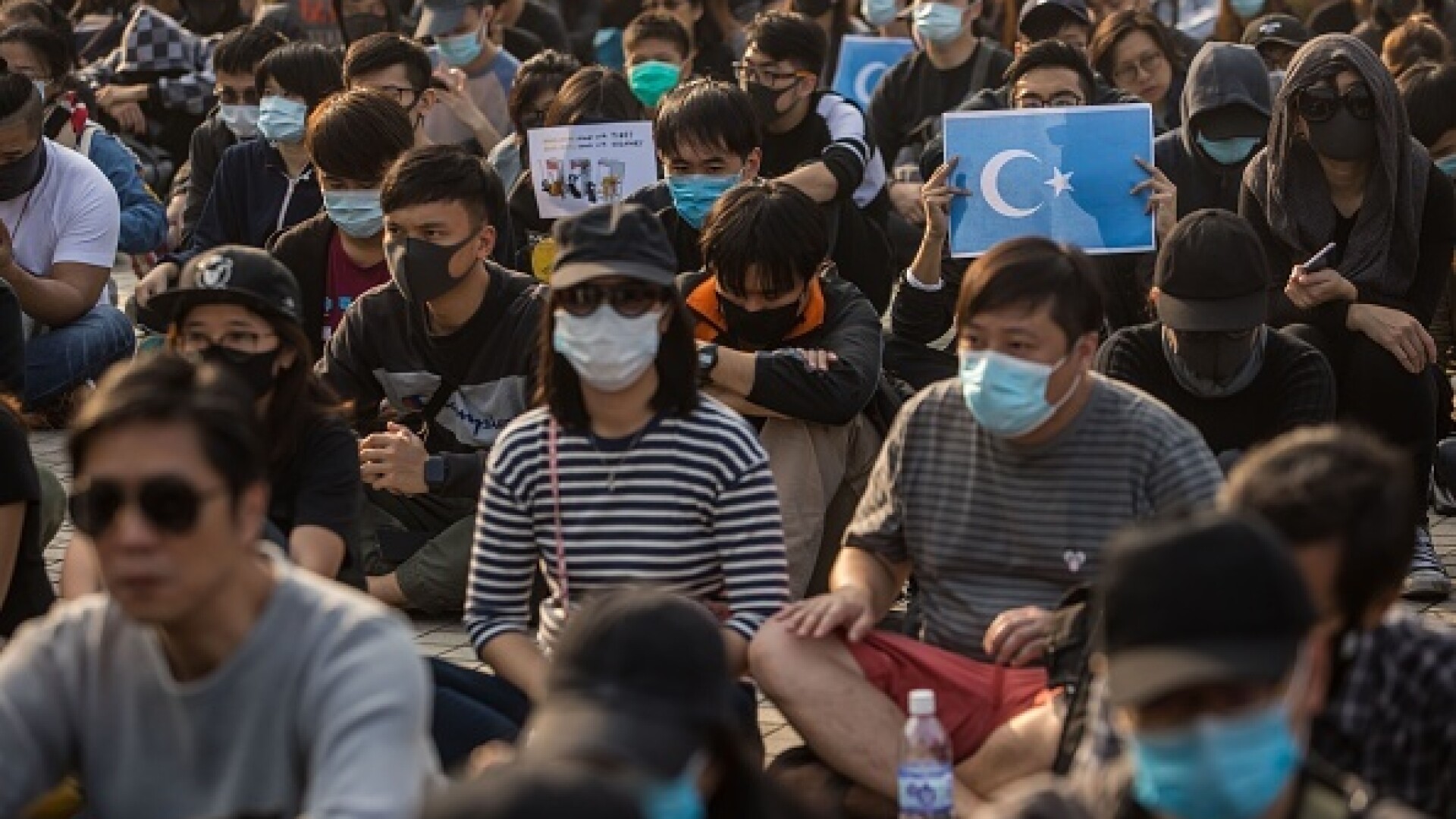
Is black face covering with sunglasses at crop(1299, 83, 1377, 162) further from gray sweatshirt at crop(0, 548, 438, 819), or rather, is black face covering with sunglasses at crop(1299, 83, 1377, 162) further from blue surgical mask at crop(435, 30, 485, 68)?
blue surgical mask at crop(435, 30, 485, 68)

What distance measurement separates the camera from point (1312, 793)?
3.79 metres

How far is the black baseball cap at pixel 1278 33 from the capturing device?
12820mm

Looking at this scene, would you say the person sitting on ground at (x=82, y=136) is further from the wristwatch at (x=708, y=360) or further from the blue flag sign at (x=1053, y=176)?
the wristwatch at (x=708, y=360)

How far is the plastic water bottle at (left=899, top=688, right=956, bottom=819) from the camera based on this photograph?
578 centimetres

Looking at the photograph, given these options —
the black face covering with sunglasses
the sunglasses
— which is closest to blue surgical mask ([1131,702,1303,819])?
the sunglasses

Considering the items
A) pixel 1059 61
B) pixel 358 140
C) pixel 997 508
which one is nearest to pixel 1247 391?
pixel 997 508

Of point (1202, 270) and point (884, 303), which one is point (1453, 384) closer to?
point (884, 303)

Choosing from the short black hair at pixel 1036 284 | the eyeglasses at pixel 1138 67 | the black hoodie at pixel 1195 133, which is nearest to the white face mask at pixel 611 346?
the short black hair at pixel 1036 284

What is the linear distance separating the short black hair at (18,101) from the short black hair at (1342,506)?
6663mm

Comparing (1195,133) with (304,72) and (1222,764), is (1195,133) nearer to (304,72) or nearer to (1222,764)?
(304,72)

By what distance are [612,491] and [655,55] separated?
6.33 metres

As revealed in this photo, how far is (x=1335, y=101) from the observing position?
8.28 meters

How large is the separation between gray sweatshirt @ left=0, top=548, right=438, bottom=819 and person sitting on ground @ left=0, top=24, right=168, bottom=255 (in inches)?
285

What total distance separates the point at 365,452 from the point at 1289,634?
14.1ft
